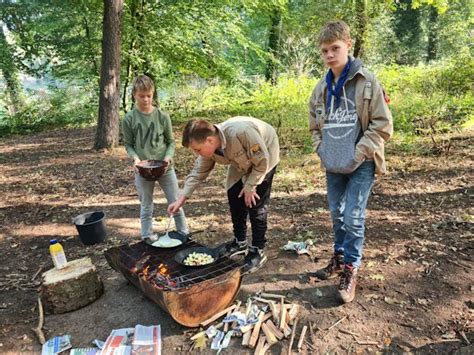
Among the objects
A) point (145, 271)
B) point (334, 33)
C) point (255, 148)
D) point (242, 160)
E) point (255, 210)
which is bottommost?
point (145, 271)

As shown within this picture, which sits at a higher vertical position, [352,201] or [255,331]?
[352,201]

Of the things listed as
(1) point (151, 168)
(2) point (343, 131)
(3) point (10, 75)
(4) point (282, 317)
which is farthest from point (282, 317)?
(3) point (10, 75)

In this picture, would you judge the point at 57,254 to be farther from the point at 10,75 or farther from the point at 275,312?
the point at 10,75

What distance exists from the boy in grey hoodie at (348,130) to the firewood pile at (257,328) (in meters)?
0.51

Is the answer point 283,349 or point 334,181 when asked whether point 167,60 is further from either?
point 283,349

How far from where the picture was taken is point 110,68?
7797 millimetres

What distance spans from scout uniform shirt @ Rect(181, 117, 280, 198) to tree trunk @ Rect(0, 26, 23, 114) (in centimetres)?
1382

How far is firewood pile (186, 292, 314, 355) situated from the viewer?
8.41 ft

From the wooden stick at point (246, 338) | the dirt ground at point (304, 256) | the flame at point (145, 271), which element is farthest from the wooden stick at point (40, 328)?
the wooden stick at point (246, 338)

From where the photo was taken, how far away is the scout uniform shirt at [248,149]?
2805mm

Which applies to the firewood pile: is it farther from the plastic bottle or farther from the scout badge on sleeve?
the plastic bottle

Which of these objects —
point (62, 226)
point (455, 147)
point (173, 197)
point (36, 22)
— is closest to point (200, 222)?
point (173, 197)

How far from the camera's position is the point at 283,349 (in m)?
2.53

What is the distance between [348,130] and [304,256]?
1556 mm
